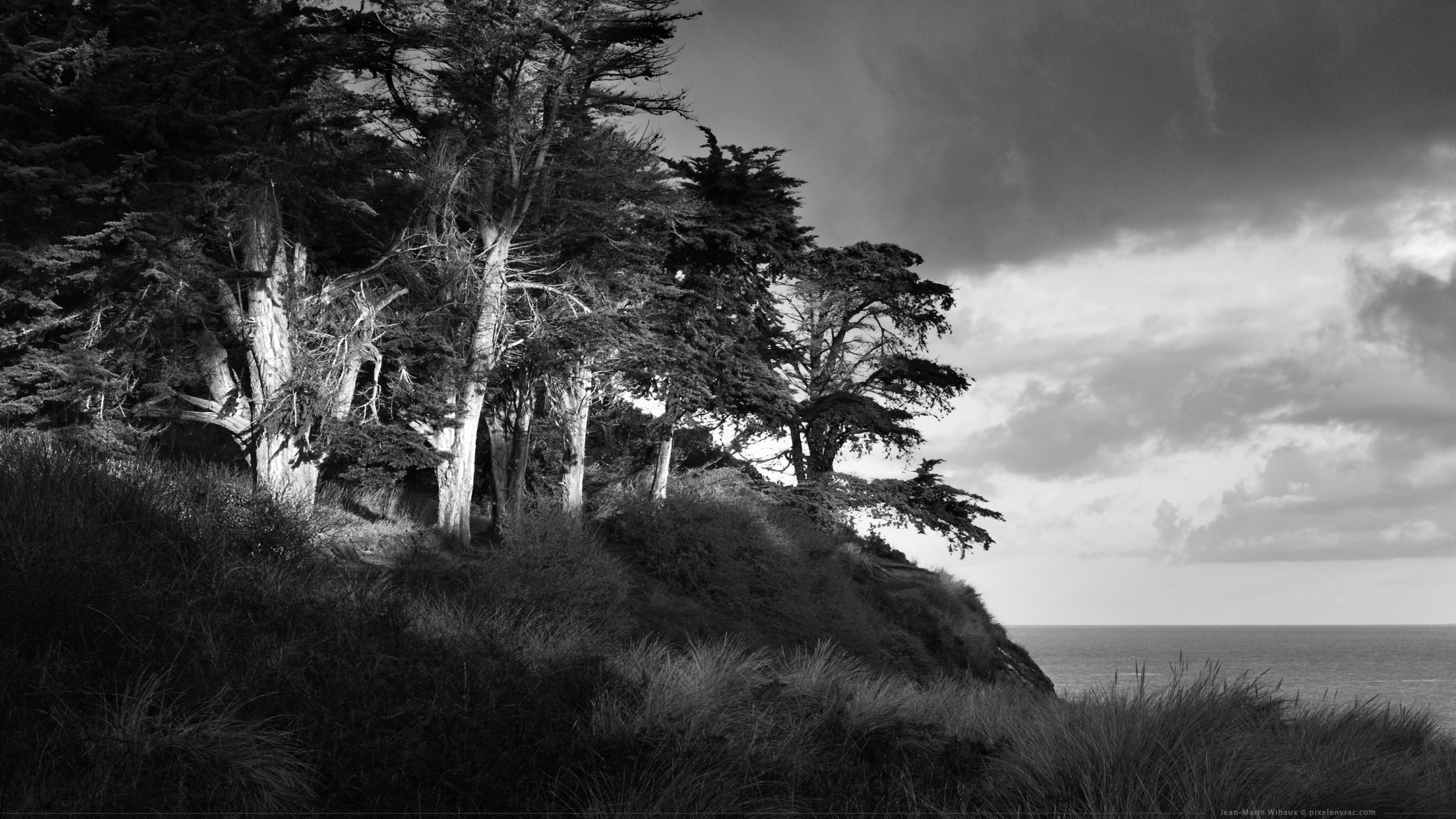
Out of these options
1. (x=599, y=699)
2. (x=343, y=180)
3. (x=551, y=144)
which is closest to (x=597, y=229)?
(x=551, y=144)

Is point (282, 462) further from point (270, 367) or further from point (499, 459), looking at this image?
point (499, 459)

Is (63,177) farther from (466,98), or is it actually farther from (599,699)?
(599,699)

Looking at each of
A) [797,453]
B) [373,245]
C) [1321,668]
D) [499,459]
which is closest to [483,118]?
[373,245]

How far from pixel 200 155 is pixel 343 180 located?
12.1 feet

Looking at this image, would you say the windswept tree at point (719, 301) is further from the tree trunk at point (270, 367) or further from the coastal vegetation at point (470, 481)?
the tree trunk at point (270, 367)

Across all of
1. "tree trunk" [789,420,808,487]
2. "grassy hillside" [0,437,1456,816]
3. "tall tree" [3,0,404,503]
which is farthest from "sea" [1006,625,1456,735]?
"tall tree" [3,0,404,503]

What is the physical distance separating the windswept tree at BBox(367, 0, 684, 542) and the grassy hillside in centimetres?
875

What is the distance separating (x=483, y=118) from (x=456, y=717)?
1653 centimetres

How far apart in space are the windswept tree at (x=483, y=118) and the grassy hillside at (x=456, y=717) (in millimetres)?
8748

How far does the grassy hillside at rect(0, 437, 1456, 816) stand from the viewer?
643cm

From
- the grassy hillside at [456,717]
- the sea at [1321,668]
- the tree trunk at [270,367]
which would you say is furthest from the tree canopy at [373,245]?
the sea at [1321,668]

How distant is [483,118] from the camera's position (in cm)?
2153

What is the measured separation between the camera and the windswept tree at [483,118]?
20531 millimetres

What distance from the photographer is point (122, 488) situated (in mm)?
10492
